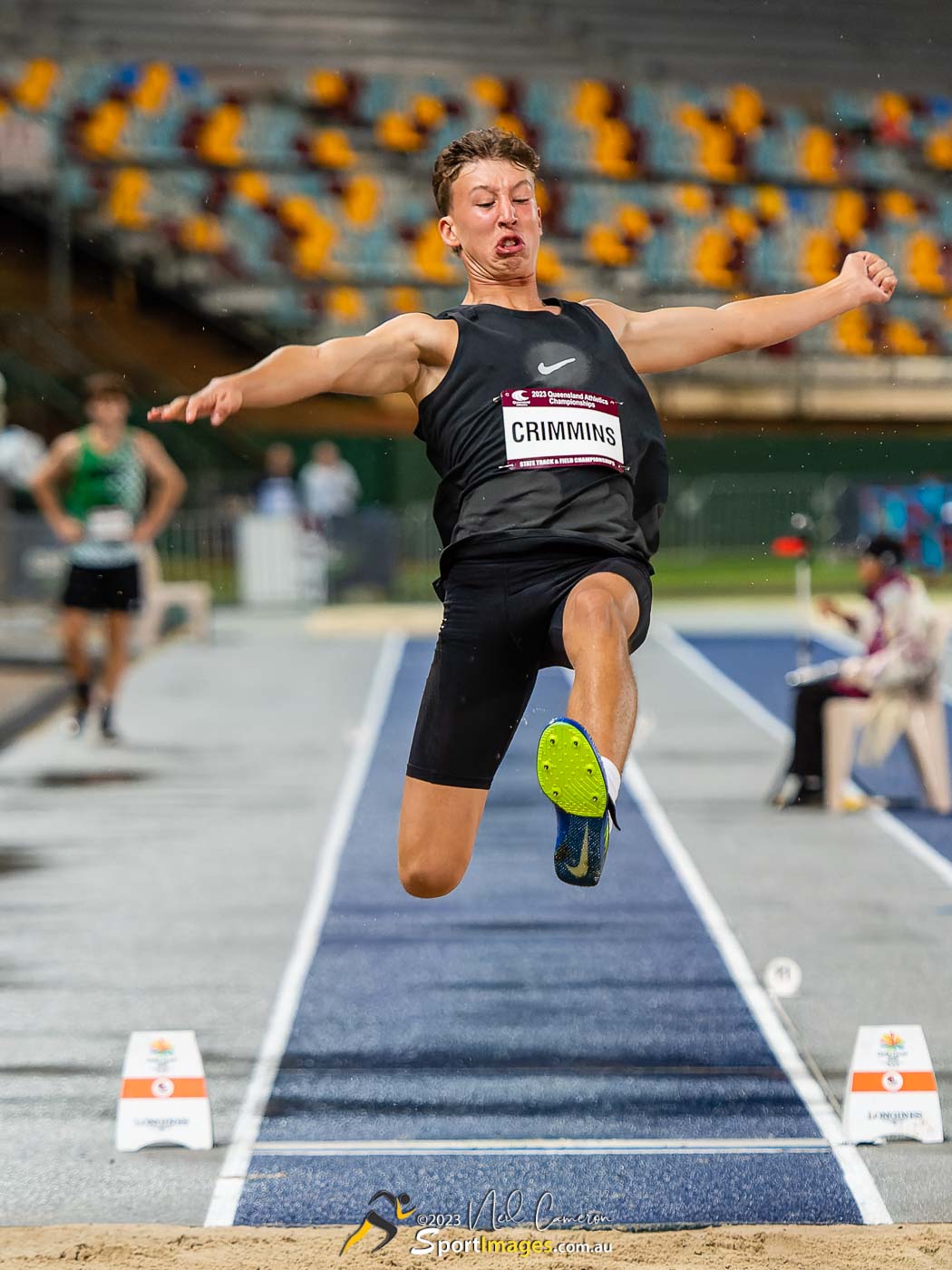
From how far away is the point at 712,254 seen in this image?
1471cm

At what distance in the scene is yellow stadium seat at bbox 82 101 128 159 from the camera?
19.8 meters

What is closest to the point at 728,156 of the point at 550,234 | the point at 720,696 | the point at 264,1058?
the point at 550,234

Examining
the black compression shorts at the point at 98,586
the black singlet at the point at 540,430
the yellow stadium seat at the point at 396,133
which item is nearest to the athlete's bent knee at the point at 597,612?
the black singlet at the point at 540,430

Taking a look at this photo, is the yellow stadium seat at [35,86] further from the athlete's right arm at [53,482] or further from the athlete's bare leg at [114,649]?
the athlete's right arm at [53,482]

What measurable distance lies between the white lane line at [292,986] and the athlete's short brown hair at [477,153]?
2.35 m

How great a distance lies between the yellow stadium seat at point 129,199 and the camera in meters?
20.0

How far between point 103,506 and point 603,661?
6.77m

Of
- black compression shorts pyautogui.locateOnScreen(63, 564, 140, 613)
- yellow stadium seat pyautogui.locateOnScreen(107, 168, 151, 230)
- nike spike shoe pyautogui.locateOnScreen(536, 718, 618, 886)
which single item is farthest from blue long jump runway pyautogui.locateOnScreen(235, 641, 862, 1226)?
yellow stadium seat pyautogui.locateOnScreen(107, 168, 151, 230)

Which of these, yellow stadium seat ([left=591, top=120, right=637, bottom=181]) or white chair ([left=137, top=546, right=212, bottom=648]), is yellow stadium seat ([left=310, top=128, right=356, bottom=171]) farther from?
white chair ([left=137, top=546, right=212, bottom=648])

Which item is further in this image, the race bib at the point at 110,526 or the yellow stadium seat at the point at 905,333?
the yellow stadium seat at the point at 905,333

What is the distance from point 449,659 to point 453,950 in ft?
9.59

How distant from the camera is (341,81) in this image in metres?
20.7

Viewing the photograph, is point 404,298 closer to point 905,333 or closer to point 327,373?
point 905,333

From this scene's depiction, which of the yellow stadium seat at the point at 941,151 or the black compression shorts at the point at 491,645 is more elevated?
the yellow stadium seat at the point at 941,151
